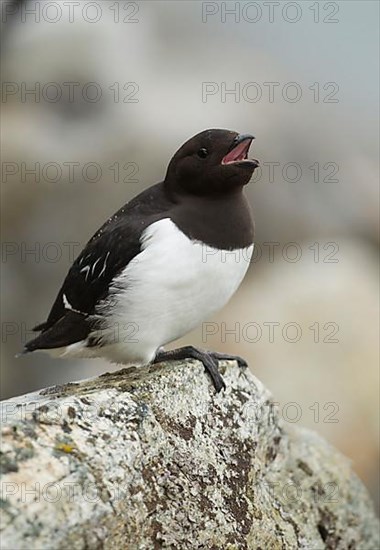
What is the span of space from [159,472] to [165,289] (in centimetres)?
114

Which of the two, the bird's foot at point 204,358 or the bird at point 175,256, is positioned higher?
the bird at point 175,256

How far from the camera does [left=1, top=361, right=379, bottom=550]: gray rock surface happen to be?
2.85 metres

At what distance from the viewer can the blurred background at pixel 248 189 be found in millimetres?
8125

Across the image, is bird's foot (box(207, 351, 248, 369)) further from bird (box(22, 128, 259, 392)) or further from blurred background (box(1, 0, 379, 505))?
blurred background (box(1, 0, 379, 505))

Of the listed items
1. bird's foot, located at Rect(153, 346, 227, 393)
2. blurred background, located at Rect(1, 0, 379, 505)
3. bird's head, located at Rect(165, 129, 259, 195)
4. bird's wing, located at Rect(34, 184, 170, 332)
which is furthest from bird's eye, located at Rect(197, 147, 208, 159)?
blurred background, located at Rect(1, 0, 379, 505)

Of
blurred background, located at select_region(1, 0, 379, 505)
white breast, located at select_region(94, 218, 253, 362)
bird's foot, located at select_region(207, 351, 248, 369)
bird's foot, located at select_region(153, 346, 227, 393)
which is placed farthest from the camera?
blurred background, located at select_region(1, 0, 379, 505)

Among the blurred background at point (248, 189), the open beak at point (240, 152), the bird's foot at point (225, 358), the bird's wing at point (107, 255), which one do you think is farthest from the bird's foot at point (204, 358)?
the blurred background at point (248, 189)

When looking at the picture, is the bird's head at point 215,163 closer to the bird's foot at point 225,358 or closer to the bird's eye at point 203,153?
the bird's eye at point 203,153

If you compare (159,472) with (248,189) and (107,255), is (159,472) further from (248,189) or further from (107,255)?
(248,189)

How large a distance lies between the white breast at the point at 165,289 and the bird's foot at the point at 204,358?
82 mm

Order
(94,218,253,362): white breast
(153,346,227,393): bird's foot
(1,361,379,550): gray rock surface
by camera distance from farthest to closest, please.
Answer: (94,218,253,362): white breast → (153,346,227,393): bird's foot → (1,361,379,550): gray rock surface

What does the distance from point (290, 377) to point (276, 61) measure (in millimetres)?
A: 6000

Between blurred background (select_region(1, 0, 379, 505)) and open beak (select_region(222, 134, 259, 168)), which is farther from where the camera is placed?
blurred background (select_region(1, 0, 379, 505))

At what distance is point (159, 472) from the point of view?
10.9 feet
